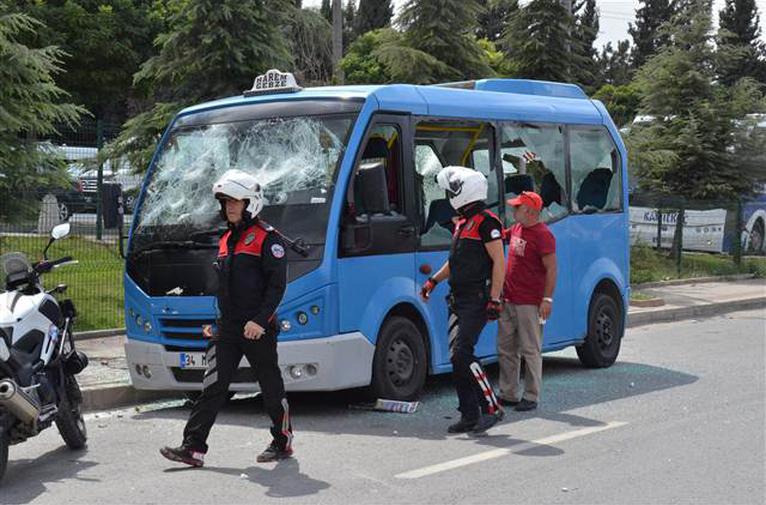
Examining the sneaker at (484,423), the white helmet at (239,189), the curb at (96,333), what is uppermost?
the white helmet at (239,189)

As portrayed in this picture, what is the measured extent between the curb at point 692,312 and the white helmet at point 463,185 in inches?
350

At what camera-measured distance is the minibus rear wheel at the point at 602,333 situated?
36.9 ft

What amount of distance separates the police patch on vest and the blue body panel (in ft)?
4.78

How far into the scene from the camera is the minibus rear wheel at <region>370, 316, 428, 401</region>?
8.73 m

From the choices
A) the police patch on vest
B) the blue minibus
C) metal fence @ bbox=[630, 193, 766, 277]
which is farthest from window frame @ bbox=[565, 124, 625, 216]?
metal fence @ bbox=[630, 193, 766, 277]

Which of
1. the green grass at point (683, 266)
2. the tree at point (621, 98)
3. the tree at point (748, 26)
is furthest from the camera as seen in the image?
the tree at point (748, 26)

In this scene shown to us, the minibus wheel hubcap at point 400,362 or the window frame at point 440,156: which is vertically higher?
the window frame at point 440,156

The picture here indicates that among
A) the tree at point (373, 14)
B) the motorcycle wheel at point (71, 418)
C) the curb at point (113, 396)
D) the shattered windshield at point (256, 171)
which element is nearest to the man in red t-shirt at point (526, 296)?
the shattered windshield at point (256, 171)

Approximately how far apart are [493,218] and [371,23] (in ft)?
159

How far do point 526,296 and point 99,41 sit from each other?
26236 millimetres

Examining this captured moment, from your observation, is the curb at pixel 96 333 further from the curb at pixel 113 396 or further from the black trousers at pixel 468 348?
the black trousers at pixel 468 348

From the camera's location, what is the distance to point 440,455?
732 centimetres

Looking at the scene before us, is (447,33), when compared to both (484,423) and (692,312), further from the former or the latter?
(484,423)

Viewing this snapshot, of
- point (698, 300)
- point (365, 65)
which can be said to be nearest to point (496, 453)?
point (698, 300)
